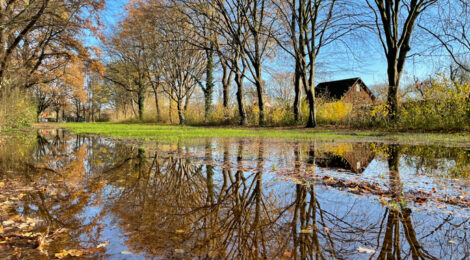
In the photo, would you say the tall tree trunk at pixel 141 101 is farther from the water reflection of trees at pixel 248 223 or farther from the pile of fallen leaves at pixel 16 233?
the pile of fallen leaves at pixel 16 233

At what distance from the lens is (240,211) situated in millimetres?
2443

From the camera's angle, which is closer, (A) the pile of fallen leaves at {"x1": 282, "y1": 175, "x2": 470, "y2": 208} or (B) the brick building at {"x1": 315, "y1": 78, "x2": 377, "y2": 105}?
(A) the pile of fallen leaves at {"x1": 282, "y1": 175, "x2": 470, "y2": 208}

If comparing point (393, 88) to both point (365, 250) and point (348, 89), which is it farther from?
point (348, 89)

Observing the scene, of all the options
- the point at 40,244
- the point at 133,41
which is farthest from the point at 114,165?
the point at 133,41

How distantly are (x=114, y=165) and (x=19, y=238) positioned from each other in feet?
9.47

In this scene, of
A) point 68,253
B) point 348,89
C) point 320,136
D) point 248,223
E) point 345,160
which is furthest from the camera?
point 348,89

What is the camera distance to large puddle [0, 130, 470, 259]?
1775mm

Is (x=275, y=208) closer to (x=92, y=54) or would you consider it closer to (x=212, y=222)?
(x=212, y=222)

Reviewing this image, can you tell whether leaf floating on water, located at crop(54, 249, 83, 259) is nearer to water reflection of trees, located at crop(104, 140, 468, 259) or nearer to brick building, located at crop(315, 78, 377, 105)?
water reflection of trees, located at crop(104, 140, 468, 259)

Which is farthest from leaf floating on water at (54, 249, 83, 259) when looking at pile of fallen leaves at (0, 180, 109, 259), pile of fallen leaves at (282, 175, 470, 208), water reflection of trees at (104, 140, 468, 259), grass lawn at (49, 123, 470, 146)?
grass lawn at (49, 123, 470, 146)

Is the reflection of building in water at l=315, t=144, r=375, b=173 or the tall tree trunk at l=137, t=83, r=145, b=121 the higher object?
the tall tree trunk at l=137, t=83, r=145, b=121

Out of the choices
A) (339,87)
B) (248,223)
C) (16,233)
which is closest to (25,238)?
(16,233)

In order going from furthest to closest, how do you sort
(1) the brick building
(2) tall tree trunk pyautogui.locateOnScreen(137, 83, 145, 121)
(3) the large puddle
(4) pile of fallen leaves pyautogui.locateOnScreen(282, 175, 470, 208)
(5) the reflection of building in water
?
(1) the brick building < (2) tall tree trunk pyautogui.locateOnScreen(137, 83, 145, 121) < (5) the reflection of building in water < (4) pile of fallen leaves pyautogui.locateOnScreen(282, 175, 470, 208) < (3) the large puddle

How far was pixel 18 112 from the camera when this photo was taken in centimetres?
1505
